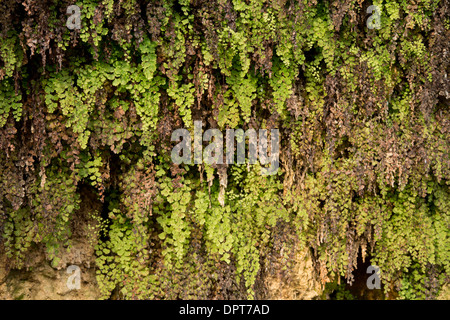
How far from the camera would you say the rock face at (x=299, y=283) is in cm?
396

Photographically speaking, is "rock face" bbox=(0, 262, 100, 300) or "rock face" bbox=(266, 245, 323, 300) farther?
"rock face" bbox=(266, 245, 323, 300)

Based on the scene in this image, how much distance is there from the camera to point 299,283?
405 cm

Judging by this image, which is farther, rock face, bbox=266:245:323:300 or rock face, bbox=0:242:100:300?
rock face, bbox=266:245:323:300

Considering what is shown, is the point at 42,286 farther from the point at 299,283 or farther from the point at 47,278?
the point at 299,283

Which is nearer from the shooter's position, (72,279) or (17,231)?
(17,231)

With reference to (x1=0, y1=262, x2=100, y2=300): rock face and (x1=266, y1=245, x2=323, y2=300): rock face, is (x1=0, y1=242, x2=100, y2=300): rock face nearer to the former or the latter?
(x1=0, y1=262, x2=100, y2=300): rock face

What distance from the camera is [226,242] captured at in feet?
11.6

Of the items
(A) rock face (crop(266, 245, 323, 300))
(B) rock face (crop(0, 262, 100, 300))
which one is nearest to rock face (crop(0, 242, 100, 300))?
(B) rock face (crop(0, 262, 100, 300))

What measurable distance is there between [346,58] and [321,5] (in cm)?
50

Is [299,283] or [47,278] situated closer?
[47,278]

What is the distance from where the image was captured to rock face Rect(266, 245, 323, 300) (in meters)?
3.96

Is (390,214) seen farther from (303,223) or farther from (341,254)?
(303,223)

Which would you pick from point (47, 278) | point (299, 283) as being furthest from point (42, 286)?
point (299, 283)

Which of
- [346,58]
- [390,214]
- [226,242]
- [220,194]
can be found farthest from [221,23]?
[390,214]
